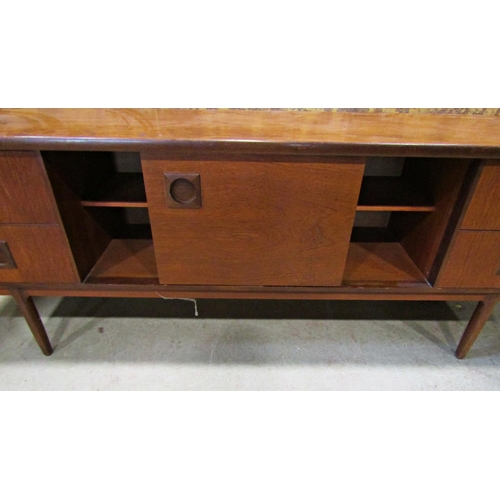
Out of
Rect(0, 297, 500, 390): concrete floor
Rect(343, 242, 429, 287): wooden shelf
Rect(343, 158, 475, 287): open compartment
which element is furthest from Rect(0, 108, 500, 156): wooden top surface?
Rect(0, 297, 500, 390): concrete floor

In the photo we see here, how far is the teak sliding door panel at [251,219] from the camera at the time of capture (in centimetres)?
85

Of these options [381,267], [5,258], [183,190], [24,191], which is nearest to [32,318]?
[5,258]

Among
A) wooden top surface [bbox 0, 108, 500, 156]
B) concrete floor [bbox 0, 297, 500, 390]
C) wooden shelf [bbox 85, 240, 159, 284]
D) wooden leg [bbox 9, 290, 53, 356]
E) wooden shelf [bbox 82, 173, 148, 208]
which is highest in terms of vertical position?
wooden top surface [bbox 0, 108, 500, 156]

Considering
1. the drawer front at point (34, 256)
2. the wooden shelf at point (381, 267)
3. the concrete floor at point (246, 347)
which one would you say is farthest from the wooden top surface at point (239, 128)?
the concrete floor at point (246, 347)

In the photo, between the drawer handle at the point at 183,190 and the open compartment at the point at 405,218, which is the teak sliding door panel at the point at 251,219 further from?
the open compartment at the point at 405,218

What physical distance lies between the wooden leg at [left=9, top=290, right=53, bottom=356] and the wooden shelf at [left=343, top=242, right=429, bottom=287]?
39.1 inches

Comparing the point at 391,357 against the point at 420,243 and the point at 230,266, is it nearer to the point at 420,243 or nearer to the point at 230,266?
the point at 420,243

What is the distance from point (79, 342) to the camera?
4.07ft

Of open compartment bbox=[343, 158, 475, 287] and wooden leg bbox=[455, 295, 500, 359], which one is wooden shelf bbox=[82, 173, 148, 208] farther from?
wooden leg bbox=[455, 295, 500, 359]

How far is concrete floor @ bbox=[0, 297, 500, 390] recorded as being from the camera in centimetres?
113

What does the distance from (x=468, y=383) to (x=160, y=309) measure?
1124 millimetres

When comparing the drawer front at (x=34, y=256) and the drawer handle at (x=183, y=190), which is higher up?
the drawer handle at (x=183, y=190)

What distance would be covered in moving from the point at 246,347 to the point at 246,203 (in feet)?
1.91

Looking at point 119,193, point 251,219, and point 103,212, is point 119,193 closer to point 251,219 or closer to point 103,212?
point 103,212
